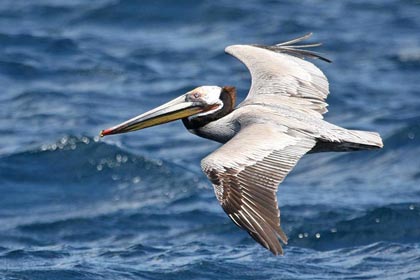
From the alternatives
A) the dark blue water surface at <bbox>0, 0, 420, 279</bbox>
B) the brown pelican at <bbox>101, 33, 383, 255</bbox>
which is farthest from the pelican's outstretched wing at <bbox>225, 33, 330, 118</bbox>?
the dark blue water surface at <bbox>0, 0, 420, 279</bbox>

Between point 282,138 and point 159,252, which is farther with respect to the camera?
point 159,252

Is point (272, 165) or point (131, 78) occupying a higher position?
point (272, 165)

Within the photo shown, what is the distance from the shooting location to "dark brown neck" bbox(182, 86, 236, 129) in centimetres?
958

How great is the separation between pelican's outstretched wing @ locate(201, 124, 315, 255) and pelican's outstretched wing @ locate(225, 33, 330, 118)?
1.24 meters

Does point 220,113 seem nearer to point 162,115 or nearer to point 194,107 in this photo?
point 194,107

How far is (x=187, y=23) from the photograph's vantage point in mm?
18750

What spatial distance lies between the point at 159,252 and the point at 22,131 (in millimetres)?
4063

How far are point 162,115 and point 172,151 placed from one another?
15.4 ft

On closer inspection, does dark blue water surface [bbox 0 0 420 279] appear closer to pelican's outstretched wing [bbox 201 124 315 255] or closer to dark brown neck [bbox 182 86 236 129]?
dark brown neck [bbox 182 86 236 129]

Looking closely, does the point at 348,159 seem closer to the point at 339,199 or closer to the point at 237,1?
the point at 339,199

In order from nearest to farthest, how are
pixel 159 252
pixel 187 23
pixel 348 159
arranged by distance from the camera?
pixel 159 252, pixel 348 159, pixel 187 23

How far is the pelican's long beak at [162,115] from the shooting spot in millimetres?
9453

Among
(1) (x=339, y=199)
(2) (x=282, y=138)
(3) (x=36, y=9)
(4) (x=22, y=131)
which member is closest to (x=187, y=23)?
(3) (x=36, y=9)

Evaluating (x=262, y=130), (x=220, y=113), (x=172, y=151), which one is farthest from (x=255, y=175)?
(x=172, y=151)
